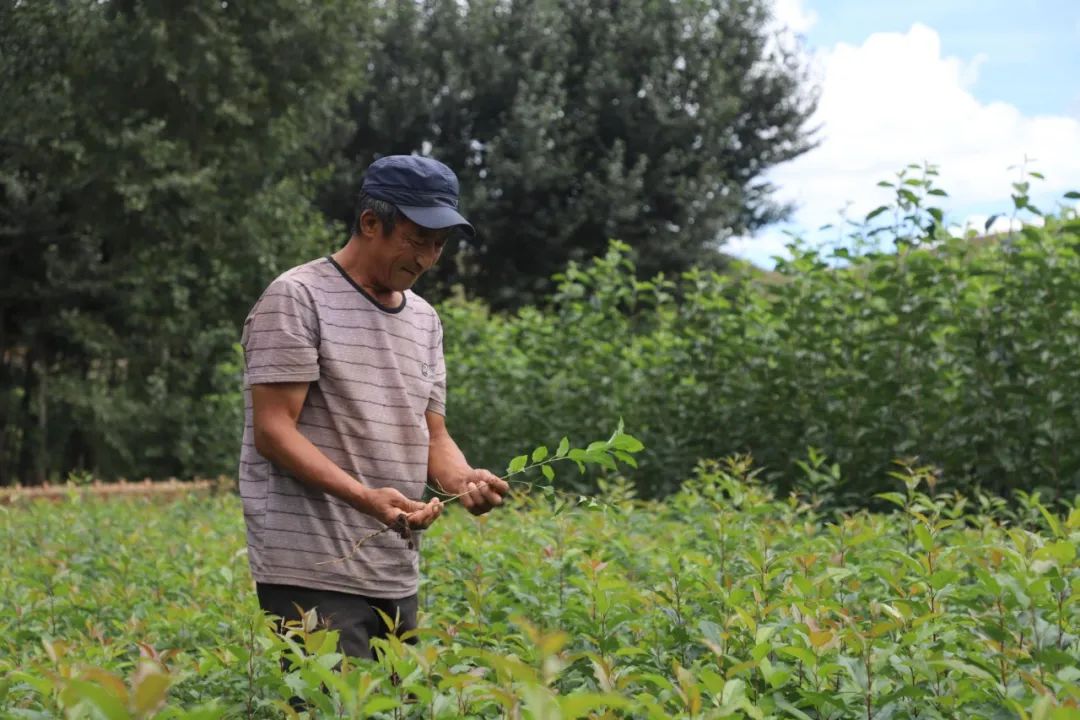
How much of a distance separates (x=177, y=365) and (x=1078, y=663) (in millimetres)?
15670

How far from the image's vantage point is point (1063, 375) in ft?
24.3

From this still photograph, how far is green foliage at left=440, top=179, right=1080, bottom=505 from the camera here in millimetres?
7473

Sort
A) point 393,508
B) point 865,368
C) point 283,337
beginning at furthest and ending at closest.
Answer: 1. point 865,368
2. point 283,337
3. point 393,508

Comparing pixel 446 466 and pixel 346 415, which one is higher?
pixel 346 415

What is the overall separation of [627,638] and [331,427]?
938 millimetres

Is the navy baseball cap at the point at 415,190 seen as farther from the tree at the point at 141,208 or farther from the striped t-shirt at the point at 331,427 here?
the tree at the point at 141,208

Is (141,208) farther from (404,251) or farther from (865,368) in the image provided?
(404,251)

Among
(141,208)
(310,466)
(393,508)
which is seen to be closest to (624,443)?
(393,508)

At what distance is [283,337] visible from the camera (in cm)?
313

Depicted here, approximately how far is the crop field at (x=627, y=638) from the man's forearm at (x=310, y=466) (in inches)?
13.7

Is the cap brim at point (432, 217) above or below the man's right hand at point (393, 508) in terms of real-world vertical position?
above

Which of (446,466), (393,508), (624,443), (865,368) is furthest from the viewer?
(865,368)

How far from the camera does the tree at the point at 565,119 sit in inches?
952

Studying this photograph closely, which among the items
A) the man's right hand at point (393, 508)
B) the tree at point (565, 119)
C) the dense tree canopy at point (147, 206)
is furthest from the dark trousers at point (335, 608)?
the tree at point (565, 119)
